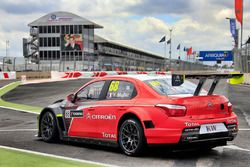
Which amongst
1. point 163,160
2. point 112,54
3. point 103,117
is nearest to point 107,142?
point 103,117

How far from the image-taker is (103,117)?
8.19 meters

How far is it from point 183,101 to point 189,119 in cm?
31

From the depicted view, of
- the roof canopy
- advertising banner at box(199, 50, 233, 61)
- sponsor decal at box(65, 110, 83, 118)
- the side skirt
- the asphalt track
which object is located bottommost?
the asphalt track

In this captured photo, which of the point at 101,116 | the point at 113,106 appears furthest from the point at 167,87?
the point at 101,116

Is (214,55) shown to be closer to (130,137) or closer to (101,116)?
(101,116)

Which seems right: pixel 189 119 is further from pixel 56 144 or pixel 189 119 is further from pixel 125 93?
pixel 56 144

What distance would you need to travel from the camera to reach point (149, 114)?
7.33 meters

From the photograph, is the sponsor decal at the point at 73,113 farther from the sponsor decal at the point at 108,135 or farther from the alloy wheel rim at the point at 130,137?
the alloy wheel rim at the point at 130,137

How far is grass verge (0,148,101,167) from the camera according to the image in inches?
276

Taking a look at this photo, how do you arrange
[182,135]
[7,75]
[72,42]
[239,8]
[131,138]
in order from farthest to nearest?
[72,42]
[7,75]
[239,8]
[131,138]
[182,135]

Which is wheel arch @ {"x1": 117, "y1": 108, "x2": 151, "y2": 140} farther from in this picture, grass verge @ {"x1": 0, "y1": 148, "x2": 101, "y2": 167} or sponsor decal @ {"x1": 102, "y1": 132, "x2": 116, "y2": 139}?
grass verge @ {"x1": 0, "y1": 148, "x2": 101, "y2": 167}

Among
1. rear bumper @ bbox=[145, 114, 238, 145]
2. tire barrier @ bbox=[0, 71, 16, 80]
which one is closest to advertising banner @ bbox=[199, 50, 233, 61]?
tire barrier @ bbox=[0, 71, 16, 80]

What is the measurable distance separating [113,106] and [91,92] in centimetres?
93

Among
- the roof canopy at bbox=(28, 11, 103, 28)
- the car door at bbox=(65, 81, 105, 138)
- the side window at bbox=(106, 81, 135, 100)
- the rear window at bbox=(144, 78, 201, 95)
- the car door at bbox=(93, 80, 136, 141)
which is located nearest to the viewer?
the rear window at bbox=(144, 78, 201, 95)
